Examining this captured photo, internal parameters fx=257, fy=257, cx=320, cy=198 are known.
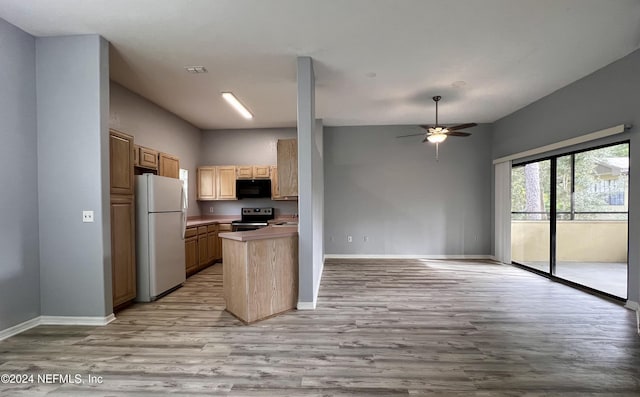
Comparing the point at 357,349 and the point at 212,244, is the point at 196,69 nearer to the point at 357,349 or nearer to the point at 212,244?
the point at 212,244

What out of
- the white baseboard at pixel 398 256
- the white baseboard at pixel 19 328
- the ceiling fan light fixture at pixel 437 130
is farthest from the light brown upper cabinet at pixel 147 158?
the ceiling fan light fixture at pixel 437 130

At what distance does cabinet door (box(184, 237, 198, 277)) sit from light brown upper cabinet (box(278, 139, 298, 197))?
1878 millimetres

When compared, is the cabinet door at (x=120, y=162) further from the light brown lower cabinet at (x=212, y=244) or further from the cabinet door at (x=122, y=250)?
the light brown lower cabinet at (x=212, y=244)

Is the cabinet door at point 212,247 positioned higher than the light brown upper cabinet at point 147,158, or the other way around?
the light brown upper cabinet at point 147,158

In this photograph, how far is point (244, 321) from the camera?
2.78 m

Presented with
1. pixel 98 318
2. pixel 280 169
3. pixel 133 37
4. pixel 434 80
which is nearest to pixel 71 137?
pixel 133 37

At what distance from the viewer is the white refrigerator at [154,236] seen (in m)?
3.38

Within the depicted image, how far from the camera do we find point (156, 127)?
464 centimetres

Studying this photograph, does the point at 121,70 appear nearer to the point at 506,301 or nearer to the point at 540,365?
the point at 540,365

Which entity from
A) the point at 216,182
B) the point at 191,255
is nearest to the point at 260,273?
the point at 191,255

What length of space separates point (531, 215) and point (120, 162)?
679 centimetres

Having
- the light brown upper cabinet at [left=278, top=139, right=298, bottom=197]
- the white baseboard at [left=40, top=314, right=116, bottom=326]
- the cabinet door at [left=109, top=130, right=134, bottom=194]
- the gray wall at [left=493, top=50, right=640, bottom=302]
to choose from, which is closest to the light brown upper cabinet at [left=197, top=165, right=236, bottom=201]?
the light brown upper cabinet at [left=278, top=139, right=298, bottom=197]

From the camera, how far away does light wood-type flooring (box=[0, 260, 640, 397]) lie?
6.02ft

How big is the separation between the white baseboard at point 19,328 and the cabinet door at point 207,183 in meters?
3.49
